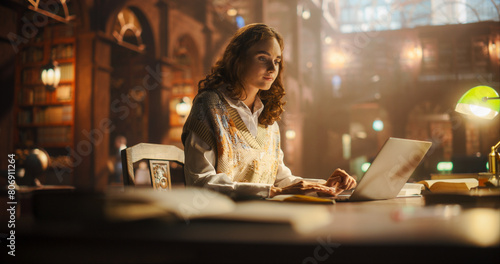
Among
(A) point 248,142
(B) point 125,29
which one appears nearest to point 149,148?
(A) point 248,142

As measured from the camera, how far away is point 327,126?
16281 millimetres

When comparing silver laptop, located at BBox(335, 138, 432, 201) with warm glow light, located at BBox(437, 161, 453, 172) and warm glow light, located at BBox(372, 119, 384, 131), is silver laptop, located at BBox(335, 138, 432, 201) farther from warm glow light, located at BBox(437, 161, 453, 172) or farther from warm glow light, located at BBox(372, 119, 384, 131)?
warm glow light, located at BBox(372, 119, 384, 131)

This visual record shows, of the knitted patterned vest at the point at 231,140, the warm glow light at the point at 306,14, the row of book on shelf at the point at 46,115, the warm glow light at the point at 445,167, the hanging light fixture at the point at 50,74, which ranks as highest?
the warm glow light at the point at 306,14

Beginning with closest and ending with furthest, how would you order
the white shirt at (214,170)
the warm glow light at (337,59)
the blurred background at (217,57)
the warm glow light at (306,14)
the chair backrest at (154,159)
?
the white shirt at (214,170)
the chair backrest at (154,159)
the blurred background at (217,57)
the warm glow light at (337,59)
the warm glow light at (306,14)

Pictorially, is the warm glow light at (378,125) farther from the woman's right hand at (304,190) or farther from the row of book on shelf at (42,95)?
the woman's right hand at (304,190)

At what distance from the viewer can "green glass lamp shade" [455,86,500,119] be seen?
2.08 metres

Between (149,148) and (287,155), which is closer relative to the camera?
(149,148)

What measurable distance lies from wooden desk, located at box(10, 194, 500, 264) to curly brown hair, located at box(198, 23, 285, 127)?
1299 millimetres

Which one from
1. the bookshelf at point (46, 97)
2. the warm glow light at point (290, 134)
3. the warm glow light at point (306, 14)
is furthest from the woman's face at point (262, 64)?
the warm glow light at point (306, 14)

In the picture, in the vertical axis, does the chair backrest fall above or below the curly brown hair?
below

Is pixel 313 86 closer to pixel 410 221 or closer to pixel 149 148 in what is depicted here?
pixel 149 148

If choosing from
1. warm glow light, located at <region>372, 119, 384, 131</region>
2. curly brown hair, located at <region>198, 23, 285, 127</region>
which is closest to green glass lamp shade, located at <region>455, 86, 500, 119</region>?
curly brown hair, located at <region>198, 23, 285, 127</region>

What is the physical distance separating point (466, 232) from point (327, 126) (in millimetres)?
16127

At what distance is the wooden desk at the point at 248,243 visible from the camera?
1.18 ft
